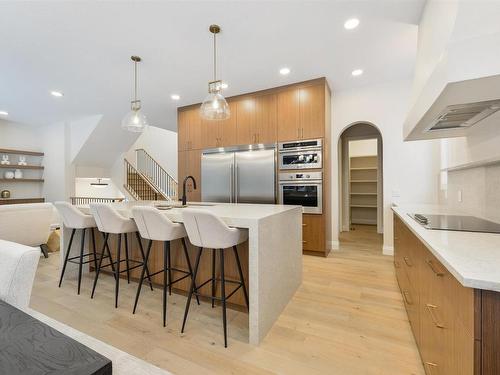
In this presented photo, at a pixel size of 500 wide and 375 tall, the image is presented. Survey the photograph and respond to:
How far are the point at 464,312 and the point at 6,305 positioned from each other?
4.78ft

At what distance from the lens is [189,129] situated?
189 inches

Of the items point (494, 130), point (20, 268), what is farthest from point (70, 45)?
point (494, 130)

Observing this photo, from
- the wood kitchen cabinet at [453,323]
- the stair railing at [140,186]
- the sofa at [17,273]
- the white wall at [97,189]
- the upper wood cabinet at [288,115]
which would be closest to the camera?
the wood kitchen cabinet at [453,323]

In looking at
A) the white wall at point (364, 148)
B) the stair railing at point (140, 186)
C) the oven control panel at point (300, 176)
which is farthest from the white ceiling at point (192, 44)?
the stair railing at point (140, 186)

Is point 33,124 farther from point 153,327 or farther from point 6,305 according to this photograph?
point 6,305

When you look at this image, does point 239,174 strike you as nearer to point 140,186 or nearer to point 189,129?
point 189,129

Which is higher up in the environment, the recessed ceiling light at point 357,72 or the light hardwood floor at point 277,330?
the recessed ceiling light at point 357,72

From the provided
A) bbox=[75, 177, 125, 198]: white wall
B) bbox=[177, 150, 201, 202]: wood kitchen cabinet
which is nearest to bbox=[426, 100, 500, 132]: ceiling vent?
bbox=[177, 150, 201, 202]: wood kitchen cabinet

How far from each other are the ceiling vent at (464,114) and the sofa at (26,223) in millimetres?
4737

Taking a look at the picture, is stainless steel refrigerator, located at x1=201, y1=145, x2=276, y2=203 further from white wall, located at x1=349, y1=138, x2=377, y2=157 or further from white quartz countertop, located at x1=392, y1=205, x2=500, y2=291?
white wall, located at x1=349, y1=138, x2=377, y2=157

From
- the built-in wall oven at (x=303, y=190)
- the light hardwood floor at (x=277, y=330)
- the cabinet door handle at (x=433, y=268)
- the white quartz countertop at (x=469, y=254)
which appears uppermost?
the built-in wall oven at (x=303, y=190)

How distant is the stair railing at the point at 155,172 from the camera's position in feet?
28.0

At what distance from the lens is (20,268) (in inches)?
33.6

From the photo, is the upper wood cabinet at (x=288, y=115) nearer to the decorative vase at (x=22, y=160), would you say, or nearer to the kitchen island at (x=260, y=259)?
the kitchen island at (x=260, y=259)
